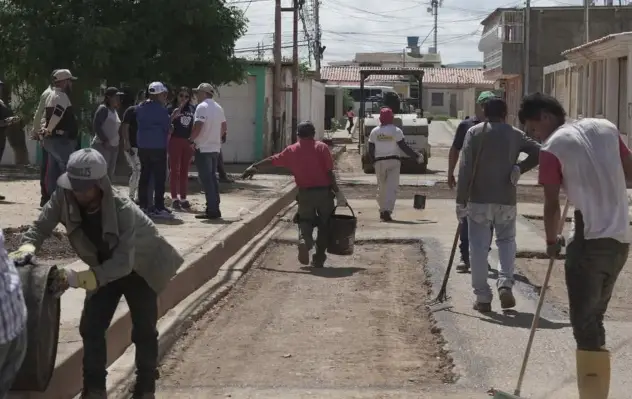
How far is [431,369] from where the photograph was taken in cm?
738

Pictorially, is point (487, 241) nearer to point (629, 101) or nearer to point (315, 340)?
point (315, 340)

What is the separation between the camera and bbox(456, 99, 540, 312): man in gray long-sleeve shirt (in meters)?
9.16

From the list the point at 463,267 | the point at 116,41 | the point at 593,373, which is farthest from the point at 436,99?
the point at 593,373

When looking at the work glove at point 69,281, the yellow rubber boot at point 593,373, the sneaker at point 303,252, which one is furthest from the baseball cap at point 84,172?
the sneaker at point 303,252

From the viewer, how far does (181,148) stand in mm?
15297

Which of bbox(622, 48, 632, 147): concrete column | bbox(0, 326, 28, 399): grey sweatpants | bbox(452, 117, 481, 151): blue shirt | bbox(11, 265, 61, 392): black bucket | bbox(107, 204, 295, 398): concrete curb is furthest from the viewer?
bbox(622, 48, 632, 147): concrete column

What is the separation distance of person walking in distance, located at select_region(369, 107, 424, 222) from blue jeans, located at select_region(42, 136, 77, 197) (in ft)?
15.6

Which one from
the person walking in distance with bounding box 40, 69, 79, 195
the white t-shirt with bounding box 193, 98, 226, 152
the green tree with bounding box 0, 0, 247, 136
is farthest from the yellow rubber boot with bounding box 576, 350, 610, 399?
the green tree with bounding box 0, 0, 247, 136

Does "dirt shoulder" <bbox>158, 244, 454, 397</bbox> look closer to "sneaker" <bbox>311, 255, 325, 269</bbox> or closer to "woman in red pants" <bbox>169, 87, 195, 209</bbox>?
"sneaker" <bbox>311, 255, 325, 269</bbox>

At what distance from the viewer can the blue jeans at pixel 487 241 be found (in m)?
9.23

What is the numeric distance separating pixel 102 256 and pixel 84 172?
22.3 inches

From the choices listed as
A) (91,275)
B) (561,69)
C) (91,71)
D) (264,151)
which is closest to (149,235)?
(91,275)

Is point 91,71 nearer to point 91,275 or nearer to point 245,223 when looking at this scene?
point 245,223

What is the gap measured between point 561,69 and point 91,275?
38677mm
